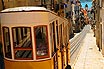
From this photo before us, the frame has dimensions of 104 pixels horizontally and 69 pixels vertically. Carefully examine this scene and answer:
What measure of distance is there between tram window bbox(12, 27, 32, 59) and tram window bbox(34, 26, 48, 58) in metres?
0.23

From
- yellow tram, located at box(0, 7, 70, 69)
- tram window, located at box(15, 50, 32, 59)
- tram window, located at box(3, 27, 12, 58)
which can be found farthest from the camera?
tram window, located at box(3, 27, 12, 58)

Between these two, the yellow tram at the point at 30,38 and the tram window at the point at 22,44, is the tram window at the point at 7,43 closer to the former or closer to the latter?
the yellow tram at the point at 30,38

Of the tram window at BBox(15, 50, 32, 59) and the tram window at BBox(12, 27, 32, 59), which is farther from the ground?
the tram window at BBox(12, 27, 32, 59)

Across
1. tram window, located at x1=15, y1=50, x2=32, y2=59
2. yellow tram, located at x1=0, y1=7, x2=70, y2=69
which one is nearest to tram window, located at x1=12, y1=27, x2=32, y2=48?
yellow tram, located at x1=0, y1=7, x2=70, y2=69

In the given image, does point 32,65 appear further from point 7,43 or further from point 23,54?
point 7,43

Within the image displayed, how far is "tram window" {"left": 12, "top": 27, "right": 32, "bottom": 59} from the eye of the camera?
305 inches

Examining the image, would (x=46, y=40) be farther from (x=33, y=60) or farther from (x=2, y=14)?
(x=2, y=14)

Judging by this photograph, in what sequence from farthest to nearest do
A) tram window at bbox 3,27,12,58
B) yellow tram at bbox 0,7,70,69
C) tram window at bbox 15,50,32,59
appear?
tram window at bbox 3,27,12,58
tram window at bbox 15,50,32,59
yellow tram at bbox 0,7,70,69

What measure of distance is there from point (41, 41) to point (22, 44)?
68 centimetres

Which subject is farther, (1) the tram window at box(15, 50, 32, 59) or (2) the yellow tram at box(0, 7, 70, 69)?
(1) the tram window at box(15, 50, 32, 59)

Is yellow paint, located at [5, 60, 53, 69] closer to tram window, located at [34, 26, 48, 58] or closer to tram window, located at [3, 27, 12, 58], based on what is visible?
tram window, located at [34, 26, 48, 58]

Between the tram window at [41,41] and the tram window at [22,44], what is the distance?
9.2 inches

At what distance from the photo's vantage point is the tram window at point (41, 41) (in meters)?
7.82

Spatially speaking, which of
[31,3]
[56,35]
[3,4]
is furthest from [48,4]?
[56,35]
